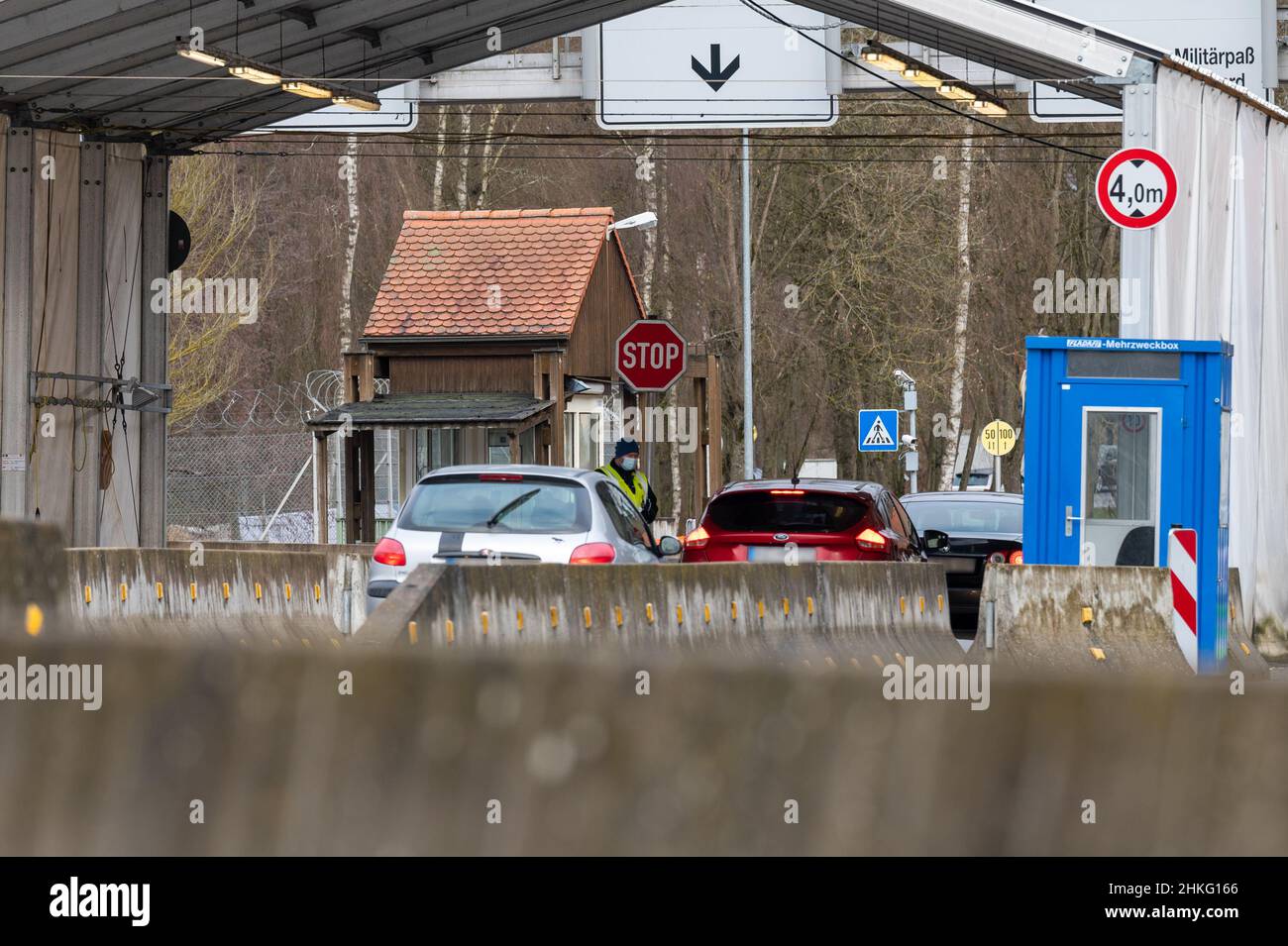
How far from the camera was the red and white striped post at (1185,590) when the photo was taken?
12.4 metres

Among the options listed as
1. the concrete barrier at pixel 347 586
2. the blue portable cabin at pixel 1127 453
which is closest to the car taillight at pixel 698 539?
the concrete barrier at pixel 347 586

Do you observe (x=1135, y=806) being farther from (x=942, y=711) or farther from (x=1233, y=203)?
(x=1233, y=203)

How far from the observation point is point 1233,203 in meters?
17.9

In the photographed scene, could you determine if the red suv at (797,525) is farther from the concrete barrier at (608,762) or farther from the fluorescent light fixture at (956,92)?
the concrete barrier at (608,762)

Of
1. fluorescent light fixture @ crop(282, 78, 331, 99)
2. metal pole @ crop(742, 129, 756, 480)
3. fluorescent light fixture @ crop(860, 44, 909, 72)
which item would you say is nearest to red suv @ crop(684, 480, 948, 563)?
fluorescent light fixture @ crop(860, 44, 909, 72)

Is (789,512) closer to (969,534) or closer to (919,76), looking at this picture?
(969,534)

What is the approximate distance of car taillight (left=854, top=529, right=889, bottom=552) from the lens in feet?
55.2

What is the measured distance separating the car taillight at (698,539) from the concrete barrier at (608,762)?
33.9 feet

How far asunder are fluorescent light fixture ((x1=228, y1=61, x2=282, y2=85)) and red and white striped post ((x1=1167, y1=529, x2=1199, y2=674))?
945cm

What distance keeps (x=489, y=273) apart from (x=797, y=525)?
15.7 meters

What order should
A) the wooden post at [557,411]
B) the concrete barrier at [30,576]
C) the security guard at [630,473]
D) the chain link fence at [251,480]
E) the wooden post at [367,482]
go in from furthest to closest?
the chain link fence at [251,480] → the wooden post at [367,482] → the wooden post at [557,411] → the security guard at [630,473] → the concrete barrier at [30,576]

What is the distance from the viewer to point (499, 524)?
14.3 metres

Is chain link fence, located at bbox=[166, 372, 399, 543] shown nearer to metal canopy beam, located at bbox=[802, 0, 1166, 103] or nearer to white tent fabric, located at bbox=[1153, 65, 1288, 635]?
metal canopy beam, located at bbox=[802, 0, 1166, 103]
